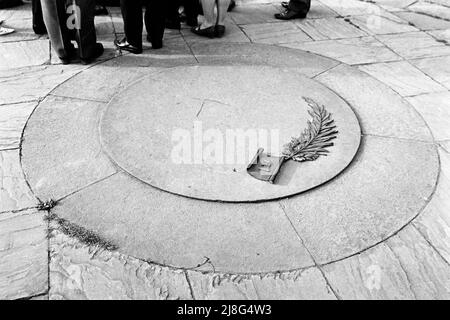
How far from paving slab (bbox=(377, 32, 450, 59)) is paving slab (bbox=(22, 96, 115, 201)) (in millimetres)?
3501

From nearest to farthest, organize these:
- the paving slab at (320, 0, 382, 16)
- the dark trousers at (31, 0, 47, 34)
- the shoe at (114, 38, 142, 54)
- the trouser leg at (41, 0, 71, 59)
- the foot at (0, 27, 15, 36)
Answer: the trouser leg at (41, 0, 71, 59), the shoe at (114, 38, 142, 54), the dark trousers at (31, 0, 47, 34), the foot at (0, 27, 15, 36), the paving slab at (320, 0, 382, 16)

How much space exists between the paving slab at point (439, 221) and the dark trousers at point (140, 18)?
320 cm

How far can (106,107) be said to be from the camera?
11.3 ft

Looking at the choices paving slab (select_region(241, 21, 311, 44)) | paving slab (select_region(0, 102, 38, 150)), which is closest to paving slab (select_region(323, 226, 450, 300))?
paving slab (select_region(0, 102, 38, 150))

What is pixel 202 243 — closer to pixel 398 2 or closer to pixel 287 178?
pixel 287 178

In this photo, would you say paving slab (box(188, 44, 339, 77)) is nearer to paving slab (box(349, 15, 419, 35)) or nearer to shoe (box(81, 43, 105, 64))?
shoe (box(81, 43, 105, 64))

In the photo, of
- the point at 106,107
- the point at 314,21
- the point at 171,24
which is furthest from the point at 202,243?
the point at 314,21

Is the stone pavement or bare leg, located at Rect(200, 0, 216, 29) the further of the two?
bare leg, located at Rect(200, 0, 216, 29)

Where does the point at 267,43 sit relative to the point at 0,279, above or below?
above

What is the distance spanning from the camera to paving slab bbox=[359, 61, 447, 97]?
3889 mm

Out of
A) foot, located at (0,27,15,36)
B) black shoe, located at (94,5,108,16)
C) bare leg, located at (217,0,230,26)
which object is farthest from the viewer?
black shoe, located at (94,5,108,16)

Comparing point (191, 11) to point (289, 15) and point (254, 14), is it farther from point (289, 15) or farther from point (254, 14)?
point (289, 15)

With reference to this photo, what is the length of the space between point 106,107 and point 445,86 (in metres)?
3.33

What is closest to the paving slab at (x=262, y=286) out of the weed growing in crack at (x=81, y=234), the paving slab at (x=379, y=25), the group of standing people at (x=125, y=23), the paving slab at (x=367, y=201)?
the paving slab at (x=367, y=201)
